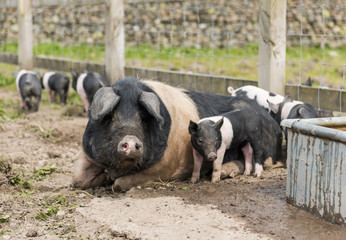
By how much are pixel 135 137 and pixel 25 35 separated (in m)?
6.75

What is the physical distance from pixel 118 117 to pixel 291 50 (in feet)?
29.4

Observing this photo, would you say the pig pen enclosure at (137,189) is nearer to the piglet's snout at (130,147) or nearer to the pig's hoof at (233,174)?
the pig's hoof at (233,174)

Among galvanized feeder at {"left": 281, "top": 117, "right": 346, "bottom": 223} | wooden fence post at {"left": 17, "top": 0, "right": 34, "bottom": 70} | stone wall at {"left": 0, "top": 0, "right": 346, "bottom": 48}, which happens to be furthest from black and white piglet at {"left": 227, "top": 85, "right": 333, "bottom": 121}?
stone wall at {"left": 0, "top": 0, "right": 346, "bottom": 48}

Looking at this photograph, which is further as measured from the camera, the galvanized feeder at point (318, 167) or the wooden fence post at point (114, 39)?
the wooden fence post at point (114, 39)

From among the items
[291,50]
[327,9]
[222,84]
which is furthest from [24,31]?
[327,9]

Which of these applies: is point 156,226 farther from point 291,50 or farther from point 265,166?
point 291,50

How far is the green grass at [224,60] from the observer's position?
9531 millimetres

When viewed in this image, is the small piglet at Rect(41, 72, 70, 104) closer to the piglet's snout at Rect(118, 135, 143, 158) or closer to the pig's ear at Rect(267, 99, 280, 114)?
the pig's ear at Rect(267, 99, 280, 114)

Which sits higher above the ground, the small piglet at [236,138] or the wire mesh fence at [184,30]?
the wire mesh fence at [184,30]

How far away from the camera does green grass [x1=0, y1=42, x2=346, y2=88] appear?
9.53 m

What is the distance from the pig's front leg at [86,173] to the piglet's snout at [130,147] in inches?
26.4

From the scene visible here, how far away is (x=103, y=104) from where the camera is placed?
13.1 feet

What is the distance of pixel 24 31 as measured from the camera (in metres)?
9.93

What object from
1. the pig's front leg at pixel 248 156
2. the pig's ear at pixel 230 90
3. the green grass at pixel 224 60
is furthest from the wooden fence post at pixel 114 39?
the pig's front leg at pixel 248 156
